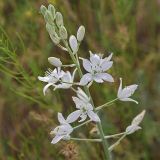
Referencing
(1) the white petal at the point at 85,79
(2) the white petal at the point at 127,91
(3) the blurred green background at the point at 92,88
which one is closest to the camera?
(1) the white petal at the point at 85,79

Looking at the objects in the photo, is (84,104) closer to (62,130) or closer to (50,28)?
(62,130)

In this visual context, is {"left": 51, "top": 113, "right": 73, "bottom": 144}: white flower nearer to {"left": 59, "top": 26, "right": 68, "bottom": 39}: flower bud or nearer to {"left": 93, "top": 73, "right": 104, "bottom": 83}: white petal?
{"left": 93, "top": 73, "right": 104, "bottom": 83}: white petal

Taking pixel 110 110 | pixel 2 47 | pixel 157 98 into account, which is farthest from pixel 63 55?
pixel 2 47

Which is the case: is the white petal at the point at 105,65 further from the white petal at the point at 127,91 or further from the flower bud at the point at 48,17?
the flower bud at the point at 48,17

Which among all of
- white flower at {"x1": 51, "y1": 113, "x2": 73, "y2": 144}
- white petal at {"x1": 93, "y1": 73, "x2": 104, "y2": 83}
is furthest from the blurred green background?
white petal at {"x1": 93, "y1": 73, "x2": 104, "y2": 83}

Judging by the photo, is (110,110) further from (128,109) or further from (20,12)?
(20,12)

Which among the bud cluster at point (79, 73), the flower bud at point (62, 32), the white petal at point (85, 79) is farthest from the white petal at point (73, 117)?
the flower bud at point (62, 32)

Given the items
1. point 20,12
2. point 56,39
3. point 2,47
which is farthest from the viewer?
point 20,12

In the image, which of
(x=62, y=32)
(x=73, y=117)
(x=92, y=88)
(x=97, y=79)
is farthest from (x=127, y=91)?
(x=92, y=88)
